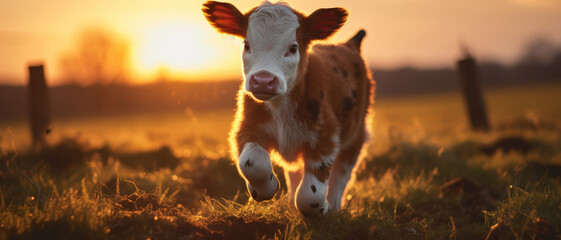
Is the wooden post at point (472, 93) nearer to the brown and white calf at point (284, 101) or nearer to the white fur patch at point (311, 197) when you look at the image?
the brown and white calf at point (284, 101)

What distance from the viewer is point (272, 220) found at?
365cm

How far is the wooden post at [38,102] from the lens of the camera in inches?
318

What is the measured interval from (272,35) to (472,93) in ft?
28.3

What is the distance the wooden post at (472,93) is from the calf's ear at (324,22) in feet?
25.6

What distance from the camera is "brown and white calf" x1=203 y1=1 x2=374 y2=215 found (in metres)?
3.60

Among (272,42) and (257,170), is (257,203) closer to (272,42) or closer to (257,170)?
(257,170)

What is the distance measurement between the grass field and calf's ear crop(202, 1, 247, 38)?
1.56 meters

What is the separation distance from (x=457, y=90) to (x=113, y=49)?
1455 inches

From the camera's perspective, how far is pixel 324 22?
4.20m

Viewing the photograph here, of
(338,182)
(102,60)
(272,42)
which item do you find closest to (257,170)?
(272,42)

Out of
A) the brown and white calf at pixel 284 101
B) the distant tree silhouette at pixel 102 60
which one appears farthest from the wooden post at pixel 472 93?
the distant tree silhouette at pixel 102 60

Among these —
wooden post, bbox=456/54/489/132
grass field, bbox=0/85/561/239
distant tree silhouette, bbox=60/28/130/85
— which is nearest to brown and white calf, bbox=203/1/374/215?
grass field, bbox=0/85/561/239

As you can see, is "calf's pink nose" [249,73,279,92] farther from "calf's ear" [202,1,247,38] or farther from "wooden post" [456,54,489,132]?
"wooden post" [456,54,489,132]

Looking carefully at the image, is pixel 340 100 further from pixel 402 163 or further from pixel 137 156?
pixel 137 156
